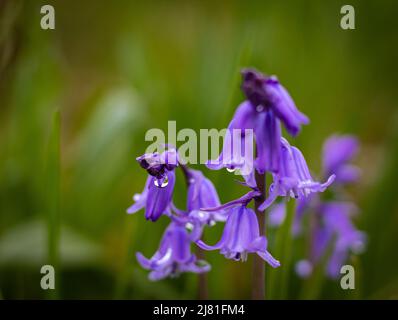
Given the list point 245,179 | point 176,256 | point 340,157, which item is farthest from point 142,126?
point 245,179

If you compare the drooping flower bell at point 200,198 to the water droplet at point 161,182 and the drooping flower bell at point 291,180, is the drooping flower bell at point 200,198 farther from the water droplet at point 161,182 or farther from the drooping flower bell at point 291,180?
the drooping flower bell at point 291,180

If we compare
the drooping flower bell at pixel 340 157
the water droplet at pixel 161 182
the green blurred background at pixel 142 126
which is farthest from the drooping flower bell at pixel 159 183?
the drooping flower bell at pixel 340 157

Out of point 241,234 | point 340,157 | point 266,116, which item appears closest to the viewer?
point 266,116

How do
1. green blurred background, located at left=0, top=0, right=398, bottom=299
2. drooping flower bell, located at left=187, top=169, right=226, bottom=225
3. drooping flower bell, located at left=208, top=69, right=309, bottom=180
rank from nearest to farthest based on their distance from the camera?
drooping flower bell, located at left=208, top=69, right=309, bottom=180 → drooping flower bell, located at left=187, top=169, right=226, bottom=225 → green blurred background, located at left=0, top=0, right=398, bottom=299

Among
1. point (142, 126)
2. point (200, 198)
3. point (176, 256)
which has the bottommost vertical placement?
point (176, 256)

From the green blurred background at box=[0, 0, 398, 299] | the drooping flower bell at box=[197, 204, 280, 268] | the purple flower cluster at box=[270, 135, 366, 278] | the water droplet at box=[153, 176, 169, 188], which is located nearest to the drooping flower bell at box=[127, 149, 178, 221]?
the water droplet at box=[153, 176, 169, 188]

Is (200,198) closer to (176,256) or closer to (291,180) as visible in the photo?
(176,256)

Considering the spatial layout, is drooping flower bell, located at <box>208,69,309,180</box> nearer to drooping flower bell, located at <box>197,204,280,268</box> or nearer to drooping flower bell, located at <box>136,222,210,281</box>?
drooping flower bell, located at <box>197,204,280,268</box>
